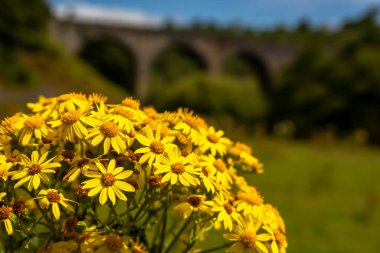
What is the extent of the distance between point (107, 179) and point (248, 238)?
413 millimetres

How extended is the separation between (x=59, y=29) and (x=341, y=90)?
22009mm

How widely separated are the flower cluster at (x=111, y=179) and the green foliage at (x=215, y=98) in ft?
71.2

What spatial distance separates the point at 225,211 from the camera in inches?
52.2

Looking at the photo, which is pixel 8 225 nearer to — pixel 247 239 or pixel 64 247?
pixel 64 247

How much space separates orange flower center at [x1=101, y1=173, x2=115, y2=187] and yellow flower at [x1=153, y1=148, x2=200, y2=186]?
0.36ft

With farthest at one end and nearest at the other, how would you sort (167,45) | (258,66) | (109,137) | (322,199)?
(258,66), (167,45), (322,199), (109,137)

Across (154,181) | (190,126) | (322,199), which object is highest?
(322,199)

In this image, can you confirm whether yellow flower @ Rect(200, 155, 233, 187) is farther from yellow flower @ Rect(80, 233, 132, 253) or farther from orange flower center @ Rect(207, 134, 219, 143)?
yellow flower @ Rect(80, 233, 132, 253)

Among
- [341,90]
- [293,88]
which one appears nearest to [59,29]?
[293,88]

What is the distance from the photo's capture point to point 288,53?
4219cm

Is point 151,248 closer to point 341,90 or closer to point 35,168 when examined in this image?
point 35,168

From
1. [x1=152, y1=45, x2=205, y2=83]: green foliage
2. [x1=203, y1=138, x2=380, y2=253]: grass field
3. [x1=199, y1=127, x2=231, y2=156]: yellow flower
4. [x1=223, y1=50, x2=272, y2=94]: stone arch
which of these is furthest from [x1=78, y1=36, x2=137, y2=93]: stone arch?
[x1=199, y1=127, x2=231, y2=156]: yellow flower

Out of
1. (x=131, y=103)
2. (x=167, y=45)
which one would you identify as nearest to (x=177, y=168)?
(x=131, y=103)

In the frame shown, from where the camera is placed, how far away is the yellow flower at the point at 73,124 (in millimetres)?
1277
